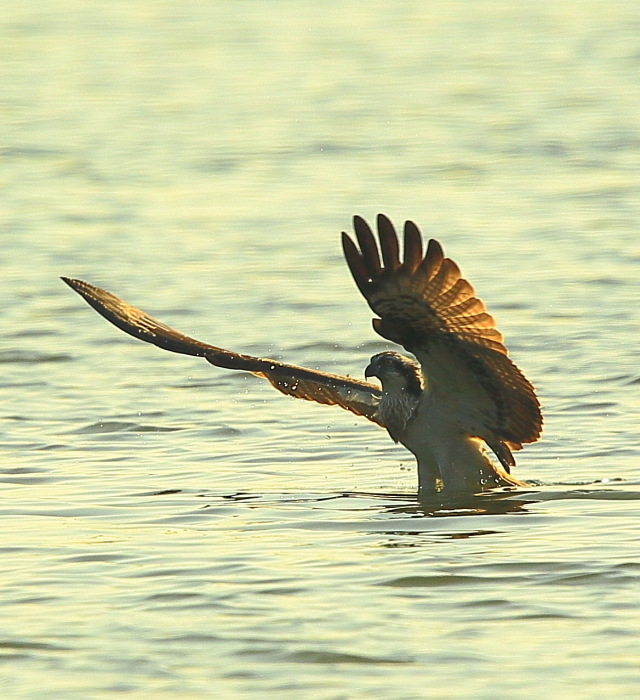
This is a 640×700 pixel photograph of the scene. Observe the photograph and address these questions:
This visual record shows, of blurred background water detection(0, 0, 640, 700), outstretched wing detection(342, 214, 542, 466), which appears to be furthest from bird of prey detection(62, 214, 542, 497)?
blurred background water detection(0, 0, 640, 700)

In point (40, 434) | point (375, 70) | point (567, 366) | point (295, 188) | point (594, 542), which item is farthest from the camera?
point (375, 70)

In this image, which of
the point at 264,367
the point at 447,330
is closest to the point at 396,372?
the point at 264,367

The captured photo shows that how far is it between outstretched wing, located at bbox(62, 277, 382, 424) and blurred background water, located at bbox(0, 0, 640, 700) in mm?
425

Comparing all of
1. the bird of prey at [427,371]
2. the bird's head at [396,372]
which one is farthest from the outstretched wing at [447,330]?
the bird's head at [396,372]

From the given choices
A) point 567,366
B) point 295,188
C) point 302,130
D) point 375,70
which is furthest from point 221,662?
point 375,70

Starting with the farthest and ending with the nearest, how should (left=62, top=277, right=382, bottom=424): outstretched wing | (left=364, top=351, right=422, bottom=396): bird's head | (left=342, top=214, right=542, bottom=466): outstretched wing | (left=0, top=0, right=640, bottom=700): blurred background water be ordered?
(left=62, top=277, right=382, bottom=424): outstretched wing < (left=364, top=351, right=422, bottom=396): bird's head < (left=342, top=214, right=542, bottom=466): outstretched wing < (left=0, top=0, right=640, bottom=700): blurred background water

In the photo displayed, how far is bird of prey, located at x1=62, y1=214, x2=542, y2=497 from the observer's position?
7.73 meters

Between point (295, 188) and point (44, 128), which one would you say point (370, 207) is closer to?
point (295, 188)

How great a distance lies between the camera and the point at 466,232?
1577cm

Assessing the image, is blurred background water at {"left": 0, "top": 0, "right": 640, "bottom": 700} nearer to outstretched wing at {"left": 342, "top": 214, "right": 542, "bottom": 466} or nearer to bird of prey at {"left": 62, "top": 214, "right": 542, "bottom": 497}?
bird of prey at {"left": 62, "top": 214, "right": 542, "bottom": 497}

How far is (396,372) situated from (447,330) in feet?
3.37

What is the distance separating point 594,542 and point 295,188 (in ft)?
34.5

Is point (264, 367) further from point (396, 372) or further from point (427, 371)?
point (427, 371)

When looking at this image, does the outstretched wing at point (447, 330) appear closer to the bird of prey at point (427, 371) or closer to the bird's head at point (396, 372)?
the bird of prey at point (427, 371)
